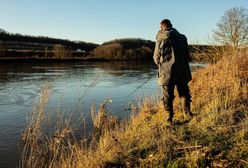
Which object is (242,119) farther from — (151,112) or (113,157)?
(151,112)

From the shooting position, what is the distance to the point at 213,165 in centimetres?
487

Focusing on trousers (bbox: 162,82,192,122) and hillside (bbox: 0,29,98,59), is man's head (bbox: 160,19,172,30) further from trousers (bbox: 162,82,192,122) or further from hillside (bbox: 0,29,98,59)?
hillside (bbox: 0,29,98,59)

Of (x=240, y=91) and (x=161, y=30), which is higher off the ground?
(x=161, y=30)

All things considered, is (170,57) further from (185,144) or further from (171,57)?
(185,144)

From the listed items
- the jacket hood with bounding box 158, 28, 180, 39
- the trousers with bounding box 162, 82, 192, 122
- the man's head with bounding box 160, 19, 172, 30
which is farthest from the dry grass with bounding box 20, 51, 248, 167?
the man's head with bounding box 160, 19, 172, 30

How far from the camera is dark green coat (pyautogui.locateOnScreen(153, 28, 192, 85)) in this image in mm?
6809

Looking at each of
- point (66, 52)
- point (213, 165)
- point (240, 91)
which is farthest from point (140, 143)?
point (66, 52)

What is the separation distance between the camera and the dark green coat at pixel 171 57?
6809 millimetres

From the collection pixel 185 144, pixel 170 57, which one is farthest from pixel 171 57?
pixel 185 144

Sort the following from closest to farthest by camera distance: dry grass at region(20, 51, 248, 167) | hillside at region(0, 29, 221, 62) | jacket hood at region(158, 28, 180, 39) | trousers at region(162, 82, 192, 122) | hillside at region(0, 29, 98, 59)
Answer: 1. dry grass at region(20, 51, 248, 167)
2. jacket hood at region(158, 28, 180, 39)
3. trousers at region(162, 82, 192, 122)
4. hillside at region(0, 29, 221, 62)
5. hillside at region(0, 29, 98, 59)

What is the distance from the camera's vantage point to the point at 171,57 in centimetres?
686

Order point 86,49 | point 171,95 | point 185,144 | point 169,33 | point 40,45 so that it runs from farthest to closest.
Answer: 1. point 86,49
2. point 40,45
3. point 171,95
4. point 169,33
5. point 185,144

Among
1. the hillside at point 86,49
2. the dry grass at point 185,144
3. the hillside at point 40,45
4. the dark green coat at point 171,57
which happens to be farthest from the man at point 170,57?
the hillside at point 40,45

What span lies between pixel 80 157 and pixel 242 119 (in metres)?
2.93
